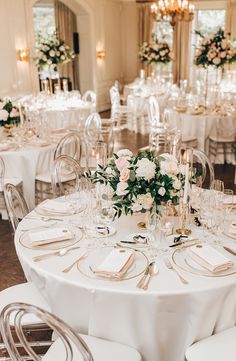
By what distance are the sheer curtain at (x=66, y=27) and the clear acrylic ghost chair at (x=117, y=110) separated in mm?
4124

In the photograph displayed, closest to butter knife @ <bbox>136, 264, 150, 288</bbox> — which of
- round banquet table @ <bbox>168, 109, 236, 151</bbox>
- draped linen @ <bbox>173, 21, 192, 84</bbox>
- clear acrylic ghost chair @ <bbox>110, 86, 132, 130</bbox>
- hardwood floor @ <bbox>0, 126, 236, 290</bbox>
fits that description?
hardwood floor @ <bbox>0, 126, 236, 290</bbox>

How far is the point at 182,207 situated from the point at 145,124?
674cm

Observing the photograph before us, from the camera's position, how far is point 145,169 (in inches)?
84.0

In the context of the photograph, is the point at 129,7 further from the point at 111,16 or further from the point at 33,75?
the point at 33,75

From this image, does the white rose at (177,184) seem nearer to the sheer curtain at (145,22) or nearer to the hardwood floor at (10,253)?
the hardwood floor at (10,253)

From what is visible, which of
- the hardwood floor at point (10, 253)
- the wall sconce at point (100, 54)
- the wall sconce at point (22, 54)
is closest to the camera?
the hardwood floor at point (10, 253)

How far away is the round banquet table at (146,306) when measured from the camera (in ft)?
6.11

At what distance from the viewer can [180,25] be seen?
482 inches

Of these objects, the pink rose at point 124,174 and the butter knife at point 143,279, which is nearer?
the butter knife at point 143,279

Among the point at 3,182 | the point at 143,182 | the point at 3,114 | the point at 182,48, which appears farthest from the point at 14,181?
the point at 182,48

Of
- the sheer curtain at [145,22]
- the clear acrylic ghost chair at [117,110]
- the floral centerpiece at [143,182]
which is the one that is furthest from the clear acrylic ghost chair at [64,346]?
the sheer curtain at [145,22]

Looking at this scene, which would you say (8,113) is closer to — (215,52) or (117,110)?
(215,52)

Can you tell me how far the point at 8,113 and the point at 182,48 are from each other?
9.30 metres

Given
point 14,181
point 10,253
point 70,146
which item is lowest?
point 10,253
